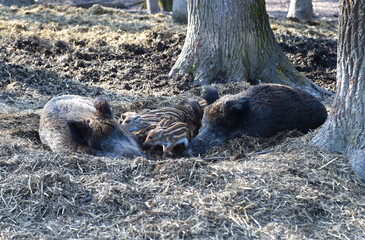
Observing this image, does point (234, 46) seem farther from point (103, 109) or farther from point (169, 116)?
point (103, 109)

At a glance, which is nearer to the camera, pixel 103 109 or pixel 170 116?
pixel 103 109

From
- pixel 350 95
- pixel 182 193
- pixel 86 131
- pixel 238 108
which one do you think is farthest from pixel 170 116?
pixel 350 95

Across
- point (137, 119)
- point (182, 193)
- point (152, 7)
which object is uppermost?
point (182, 193)

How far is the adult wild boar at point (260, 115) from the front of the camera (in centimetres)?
724

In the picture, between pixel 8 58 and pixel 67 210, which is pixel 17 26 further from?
pixel 67 210

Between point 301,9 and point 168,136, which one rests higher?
point 168,136

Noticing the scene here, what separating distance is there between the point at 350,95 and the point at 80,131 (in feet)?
11.2

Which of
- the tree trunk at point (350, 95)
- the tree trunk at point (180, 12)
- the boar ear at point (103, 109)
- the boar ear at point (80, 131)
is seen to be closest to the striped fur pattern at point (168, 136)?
the boar ear at point (103, 109)

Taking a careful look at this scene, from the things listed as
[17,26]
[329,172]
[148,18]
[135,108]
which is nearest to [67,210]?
[329,172]

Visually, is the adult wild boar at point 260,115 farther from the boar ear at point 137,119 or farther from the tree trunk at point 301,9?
the tree trunk at point 301,9

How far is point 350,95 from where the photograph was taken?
580 centimetres

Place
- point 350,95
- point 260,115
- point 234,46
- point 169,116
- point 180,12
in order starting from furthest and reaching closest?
point 180,12 → point 234,46 → point 169,116 → point 260,115 → point 350,95

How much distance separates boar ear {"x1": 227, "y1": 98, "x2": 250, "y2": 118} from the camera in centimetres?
730

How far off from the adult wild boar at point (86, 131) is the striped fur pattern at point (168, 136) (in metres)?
0.26
